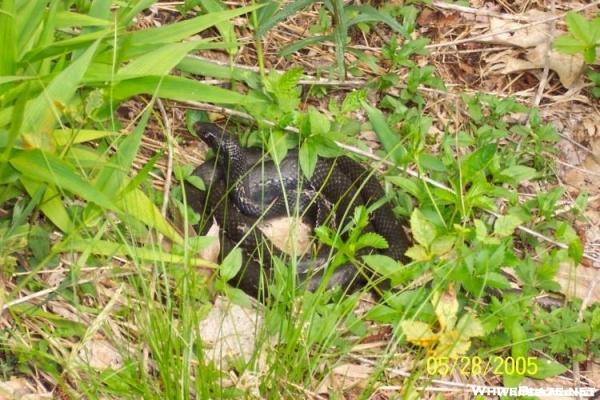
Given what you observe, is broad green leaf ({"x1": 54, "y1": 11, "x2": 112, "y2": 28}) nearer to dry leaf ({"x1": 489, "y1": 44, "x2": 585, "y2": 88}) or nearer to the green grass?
the green grass

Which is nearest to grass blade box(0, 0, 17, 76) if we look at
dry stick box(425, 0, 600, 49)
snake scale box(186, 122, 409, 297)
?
snake scale box(186, 122, 409, 297)

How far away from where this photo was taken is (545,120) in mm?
5523

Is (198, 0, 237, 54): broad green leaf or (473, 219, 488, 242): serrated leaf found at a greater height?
(198, 0, 237, 54): broad green leaf

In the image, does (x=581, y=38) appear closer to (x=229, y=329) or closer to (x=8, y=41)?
(x=229, y=329)

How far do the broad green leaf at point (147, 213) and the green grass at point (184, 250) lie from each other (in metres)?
0.01

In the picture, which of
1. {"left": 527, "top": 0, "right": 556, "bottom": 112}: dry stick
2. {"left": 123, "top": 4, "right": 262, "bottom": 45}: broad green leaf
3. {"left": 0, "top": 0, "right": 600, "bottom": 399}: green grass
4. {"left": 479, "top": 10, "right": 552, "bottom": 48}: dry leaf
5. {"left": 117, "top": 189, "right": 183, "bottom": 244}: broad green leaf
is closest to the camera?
{"left": 0, "top": 0, "right": 600, "bottom": 399}: green grass

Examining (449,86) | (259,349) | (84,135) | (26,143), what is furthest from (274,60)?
(259,349)

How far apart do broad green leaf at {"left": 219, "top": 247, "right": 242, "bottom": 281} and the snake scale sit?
211 mm

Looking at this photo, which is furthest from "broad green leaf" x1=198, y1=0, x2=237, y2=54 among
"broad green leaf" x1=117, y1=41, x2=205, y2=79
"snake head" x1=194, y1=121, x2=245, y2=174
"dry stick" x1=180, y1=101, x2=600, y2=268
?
"broad green leaf" x1=117, y1=41, x2=205, y2=79

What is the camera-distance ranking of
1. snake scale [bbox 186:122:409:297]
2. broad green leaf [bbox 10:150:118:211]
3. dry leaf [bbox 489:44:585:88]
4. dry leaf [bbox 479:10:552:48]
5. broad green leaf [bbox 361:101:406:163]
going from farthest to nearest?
dry leaf [bbox 479:10:552:48] < dry leaf [bbox 489:44:585:88] < broad green leaf [bbox 361:101:406:163] < snake scale [bbox 186:122:409:297] < broad green leaf [bbox 10:150:118:211]

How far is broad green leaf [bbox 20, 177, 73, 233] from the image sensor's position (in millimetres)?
3917

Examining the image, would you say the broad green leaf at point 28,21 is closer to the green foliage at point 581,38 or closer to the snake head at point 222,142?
the snake head at point 222,142

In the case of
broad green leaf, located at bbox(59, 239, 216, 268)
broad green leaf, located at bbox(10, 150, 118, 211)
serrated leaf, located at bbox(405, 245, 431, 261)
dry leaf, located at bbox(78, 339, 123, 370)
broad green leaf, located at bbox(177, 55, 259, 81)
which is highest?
broad green leaf, located at bbox(177, 55, 259, 81)

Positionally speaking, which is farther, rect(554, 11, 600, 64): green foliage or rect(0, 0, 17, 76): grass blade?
rect(554, 11, 600, 64): green foliage
